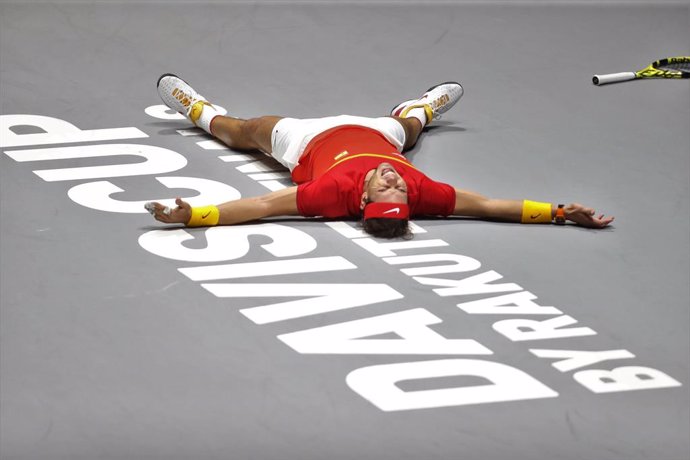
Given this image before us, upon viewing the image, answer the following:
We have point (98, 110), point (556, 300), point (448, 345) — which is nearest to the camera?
point (448, 345)

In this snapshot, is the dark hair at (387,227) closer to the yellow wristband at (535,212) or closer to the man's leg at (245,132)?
the yellow wristband at (535,212)

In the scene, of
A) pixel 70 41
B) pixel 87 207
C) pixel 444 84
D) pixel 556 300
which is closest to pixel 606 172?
pixel 444 84

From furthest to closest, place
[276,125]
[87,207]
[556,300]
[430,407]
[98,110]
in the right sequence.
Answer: [98,110], [276,125], [87,207], [556,300], [430,407]

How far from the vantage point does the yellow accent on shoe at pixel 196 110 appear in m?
7.44

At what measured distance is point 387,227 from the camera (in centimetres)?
612

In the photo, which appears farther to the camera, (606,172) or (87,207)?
(606,172)

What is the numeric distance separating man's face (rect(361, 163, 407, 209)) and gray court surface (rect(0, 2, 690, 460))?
0.21 meters

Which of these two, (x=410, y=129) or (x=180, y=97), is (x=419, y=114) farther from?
(x=180, y=97)

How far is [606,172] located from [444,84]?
122cm

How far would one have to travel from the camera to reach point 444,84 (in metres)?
7.87

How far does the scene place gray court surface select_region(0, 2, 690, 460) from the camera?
460 centimetres

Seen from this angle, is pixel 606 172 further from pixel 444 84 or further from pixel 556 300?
pixel 556 300

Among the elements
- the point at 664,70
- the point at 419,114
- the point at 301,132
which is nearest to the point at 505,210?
the point at 301,132

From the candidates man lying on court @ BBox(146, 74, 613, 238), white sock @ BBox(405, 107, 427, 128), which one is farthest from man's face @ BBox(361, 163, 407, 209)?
white sock @ BBox(405, 107, 427, 128)
